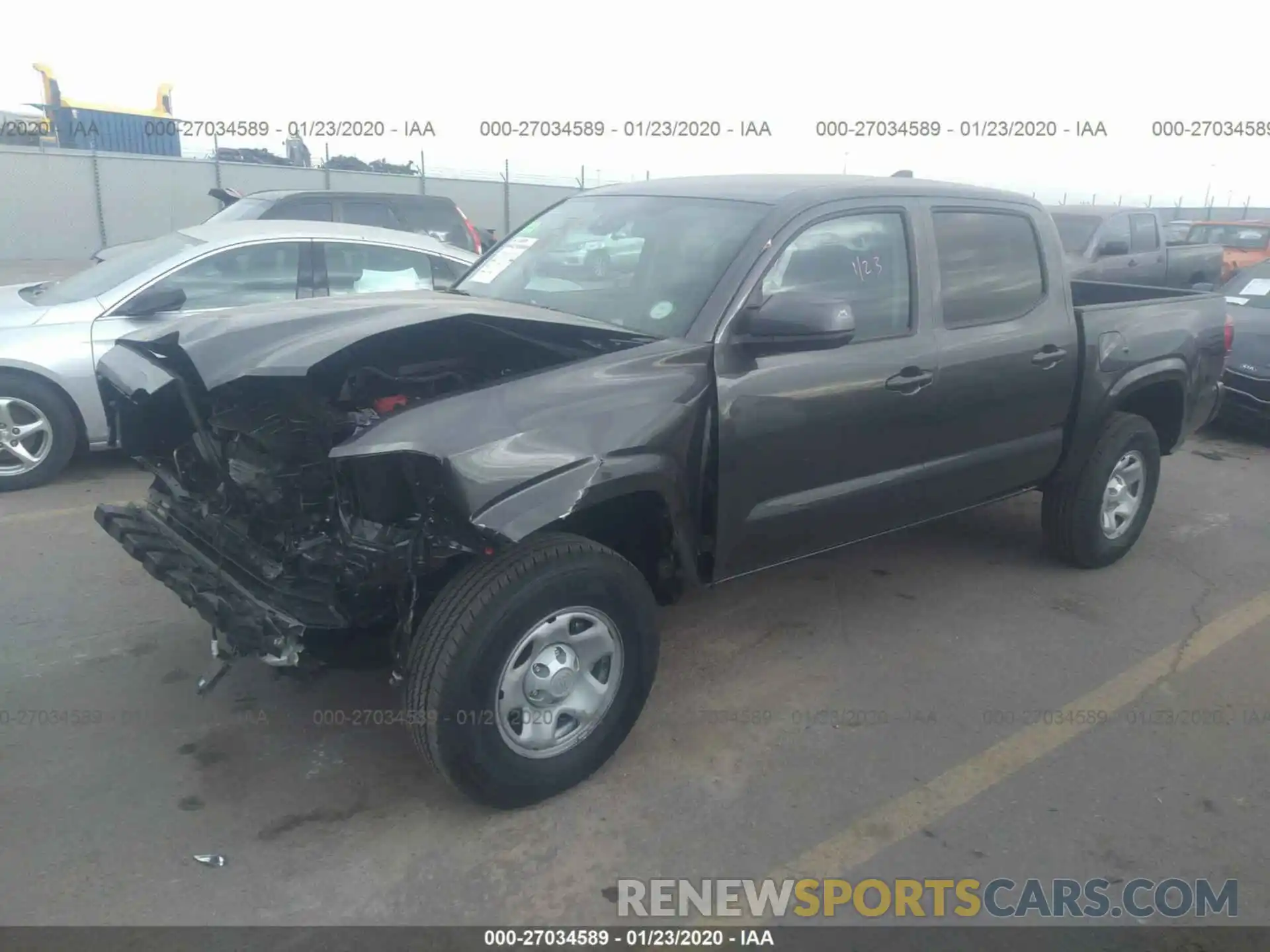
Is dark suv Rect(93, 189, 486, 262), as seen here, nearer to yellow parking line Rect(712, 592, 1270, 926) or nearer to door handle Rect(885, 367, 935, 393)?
door handle Rect(885, 367, 935, 393)

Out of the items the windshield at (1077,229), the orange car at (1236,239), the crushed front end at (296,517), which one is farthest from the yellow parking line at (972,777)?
the orange car at (1236,239)

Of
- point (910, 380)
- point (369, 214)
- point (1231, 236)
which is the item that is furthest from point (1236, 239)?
point (910, 380)

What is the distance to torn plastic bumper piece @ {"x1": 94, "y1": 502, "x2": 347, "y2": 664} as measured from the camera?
9.10 feet

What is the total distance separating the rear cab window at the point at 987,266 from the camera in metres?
4.02

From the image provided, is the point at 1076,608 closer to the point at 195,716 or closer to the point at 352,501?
the point at 352,501

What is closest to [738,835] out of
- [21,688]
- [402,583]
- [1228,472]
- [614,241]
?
[402,583]

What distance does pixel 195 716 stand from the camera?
347 centimetres

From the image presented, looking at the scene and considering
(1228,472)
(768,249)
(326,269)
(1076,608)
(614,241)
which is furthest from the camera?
(1228,472)

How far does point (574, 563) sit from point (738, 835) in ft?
3.21

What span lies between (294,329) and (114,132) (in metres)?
22.9

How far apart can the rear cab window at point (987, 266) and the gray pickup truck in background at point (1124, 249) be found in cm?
730

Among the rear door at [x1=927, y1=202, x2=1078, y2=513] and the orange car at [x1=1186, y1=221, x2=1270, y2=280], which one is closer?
the rear door at [x1=927, y1=202, x2=1078, y2=513]

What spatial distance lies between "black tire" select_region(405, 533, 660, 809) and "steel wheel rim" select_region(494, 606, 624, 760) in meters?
0.03

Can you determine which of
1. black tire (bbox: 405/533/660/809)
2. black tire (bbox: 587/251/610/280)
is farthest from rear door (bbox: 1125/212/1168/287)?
black tire (bbox: 405/533/660/809)
